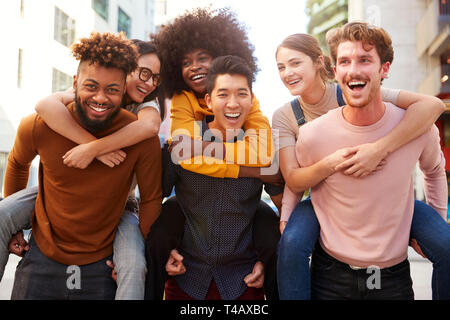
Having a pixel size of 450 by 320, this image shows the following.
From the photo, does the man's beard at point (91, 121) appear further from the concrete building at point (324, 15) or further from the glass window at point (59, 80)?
the concrete building at point (324, 15)

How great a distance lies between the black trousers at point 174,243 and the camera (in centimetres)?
251

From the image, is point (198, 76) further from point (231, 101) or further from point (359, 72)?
point (359, 72)

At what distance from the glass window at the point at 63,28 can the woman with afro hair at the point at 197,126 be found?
9.53 metres

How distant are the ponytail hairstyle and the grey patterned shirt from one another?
910 mm

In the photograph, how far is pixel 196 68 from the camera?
294 centimetres

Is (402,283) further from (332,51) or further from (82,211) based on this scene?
(82,211)

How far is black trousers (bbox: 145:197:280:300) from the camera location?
2510 millimetres

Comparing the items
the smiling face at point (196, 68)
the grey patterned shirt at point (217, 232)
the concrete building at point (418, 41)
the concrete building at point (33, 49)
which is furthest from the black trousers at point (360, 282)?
the concrete building at point (418, 41)

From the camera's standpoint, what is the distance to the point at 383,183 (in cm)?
225

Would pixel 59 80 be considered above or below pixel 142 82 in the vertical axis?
above

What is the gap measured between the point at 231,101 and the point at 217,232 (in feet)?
2.81

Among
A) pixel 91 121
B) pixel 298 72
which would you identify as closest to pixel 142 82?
pixel 91 121
